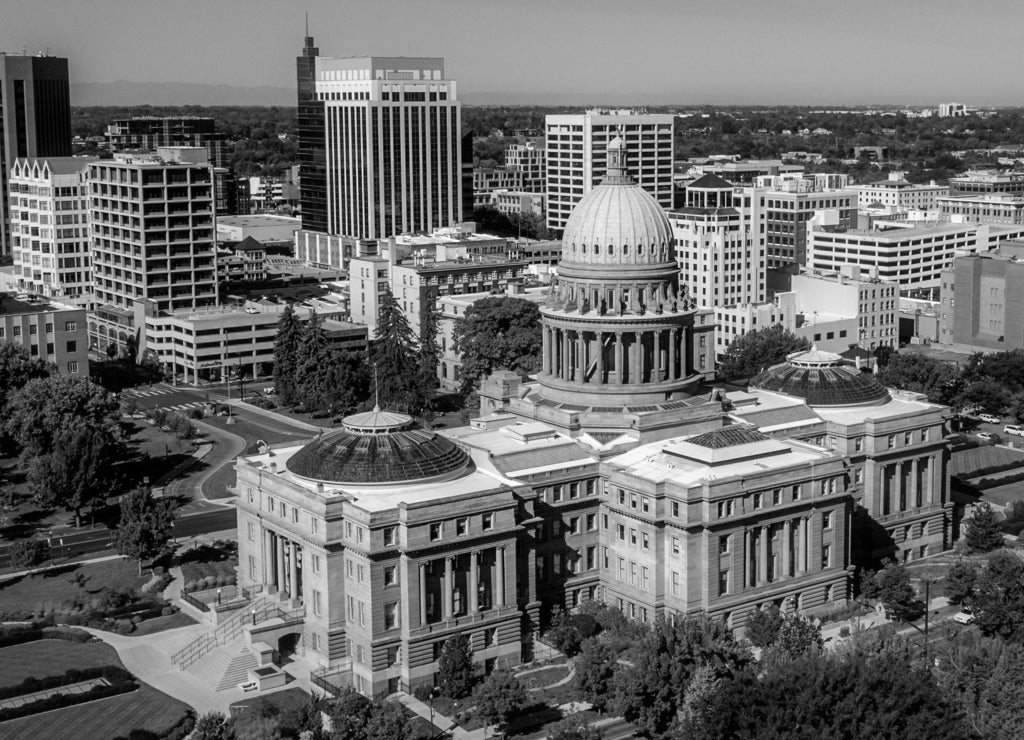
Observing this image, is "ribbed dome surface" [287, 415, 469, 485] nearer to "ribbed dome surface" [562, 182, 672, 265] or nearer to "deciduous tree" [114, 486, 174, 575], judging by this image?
"deciduous tree" [114, 486, 174, 575]

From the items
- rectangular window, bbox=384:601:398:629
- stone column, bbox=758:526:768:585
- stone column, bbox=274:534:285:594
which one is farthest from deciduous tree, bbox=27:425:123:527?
stone column, bbox=758:526:768:585

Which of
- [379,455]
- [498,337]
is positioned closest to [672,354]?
[379,455]

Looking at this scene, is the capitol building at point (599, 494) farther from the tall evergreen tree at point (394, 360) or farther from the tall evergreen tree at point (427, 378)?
the tall evergreen tree at point (427, 378)

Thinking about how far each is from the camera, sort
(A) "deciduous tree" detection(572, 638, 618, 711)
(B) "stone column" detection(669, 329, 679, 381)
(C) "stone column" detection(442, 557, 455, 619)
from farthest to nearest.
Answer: (B) "stone column" detection(669, 329, 679, 381) → (C) "stone column" detection(442, 557, 455, 619) → (A) "deciduous tree" detection(572, 638, 618, 711)

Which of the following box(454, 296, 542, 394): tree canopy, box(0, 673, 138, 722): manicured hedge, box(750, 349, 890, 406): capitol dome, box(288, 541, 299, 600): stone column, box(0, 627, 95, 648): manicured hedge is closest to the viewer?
box(0, 673, 138, 722): manicured hedge

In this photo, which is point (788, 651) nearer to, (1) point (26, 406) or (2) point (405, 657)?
(2) point (405, 657)

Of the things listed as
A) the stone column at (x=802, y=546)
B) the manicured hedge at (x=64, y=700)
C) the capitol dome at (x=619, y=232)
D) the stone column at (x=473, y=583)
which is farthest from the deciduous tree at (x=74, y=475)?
the stone column at (x=802, y=546)

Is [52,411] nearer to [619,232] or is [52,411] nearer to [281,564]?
[281,564]
